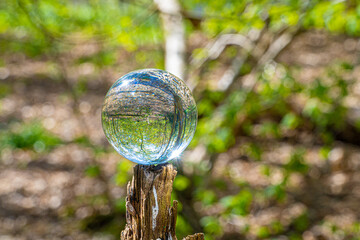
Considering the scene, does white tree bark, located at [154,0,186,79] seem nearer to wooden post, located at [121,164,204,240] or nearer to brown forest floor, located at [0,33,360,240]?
brown forest floor, located at [0,33,360,240]

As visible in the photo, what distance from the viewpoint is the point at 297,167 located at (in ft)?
11.3

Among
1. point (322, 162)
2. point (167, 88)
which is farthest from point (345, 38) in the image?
point (167, 88)

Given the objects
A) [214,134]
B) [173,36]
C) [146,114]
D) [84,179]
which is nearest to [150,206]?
[146,114]

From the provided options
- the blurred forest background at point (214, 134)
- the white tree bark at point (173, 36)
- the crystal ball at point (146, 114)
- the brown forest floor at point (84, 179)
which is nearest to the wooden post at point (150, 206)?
the crystal ball at point (146, 114)

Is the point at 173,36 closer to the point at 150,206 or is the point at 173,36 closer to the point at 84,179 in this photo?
the point at 84,179

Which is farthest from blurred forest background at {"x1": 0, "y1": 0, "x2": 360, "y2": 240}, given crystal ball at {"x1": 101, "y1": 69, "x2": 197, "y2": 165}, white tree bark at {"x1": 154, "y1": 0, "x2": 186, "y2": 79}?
crystal ball at {"x1": 101, "y1": 69, "x2": 197, "y2": 165}

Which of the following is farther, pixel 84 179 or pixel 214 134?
pixel 84 179

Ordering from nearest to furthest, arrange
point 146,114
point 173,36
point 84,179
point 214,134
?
point 146,114 < point 214,134 < point 173,36 < point 84,179

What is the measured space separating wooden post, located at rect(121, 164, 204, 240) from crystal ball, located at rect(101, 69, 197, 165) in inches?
2.8

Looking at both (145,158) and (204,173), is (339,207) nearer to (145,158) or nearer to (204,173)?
(204,173)

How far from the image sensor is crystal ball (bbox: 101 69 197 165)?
1351 millimetres

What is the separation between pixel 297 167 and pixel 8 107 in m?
6.03

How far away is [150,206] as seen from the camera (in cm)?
138

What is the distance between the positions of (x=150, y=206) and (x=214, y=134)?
6.41ft
